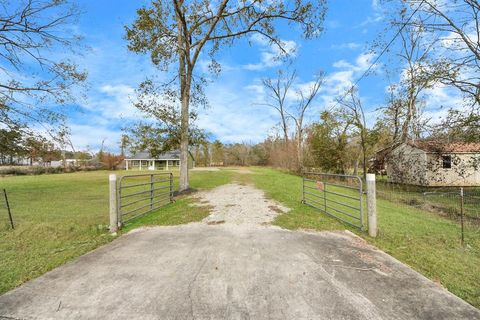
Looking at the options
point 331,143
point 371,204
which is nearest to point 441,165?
point 331,143

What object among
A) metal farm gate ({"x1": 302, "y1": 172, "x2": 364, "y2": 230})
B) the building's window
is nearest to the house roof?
the building's window

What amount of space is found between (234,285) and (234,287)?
45mm

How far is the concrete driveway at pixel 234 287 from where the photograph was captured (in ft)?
7.63

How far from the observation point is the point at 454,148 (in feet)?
57.5

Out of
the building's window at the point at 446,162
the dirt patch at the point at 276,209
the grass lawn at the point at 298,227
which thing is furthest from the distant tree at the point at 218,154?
the grass lawn at the point at 298,227

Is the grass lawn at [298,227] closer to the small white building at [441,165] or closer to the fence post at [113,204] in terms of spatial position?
the fence post at [113,204]

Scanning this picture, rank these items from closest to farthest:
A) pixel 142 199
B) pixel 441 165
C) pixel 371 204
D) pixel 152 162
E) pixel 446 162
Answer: pixel 371 204, pixel 142 199, pixel 441 165, pixel 446 162, pixel 152 162

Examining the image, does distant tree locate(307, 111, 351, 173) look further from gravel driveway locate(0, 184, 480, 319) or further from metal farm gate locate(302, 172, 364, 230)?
gravel driveway locate(0, 184, 480, 319)

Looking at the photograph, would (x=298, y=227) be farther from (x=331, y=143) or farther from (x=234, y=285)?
(x=331, y=143)

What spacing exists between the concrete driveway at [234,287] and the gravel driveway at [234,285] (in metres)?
0.01

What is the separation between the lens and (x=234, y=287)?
108 inches

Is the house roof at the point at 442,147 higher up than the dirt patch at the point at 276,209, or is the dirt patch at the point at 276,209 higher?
the house roof at the point at 442,147

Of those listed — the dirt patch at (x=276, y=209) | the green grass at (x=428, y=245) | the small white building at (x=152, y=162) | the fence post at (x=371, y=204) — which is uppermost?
the small white building at (x=152, y=162)

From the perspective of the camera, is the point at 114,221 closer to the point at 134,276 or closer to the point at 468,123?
the point at 134,276
